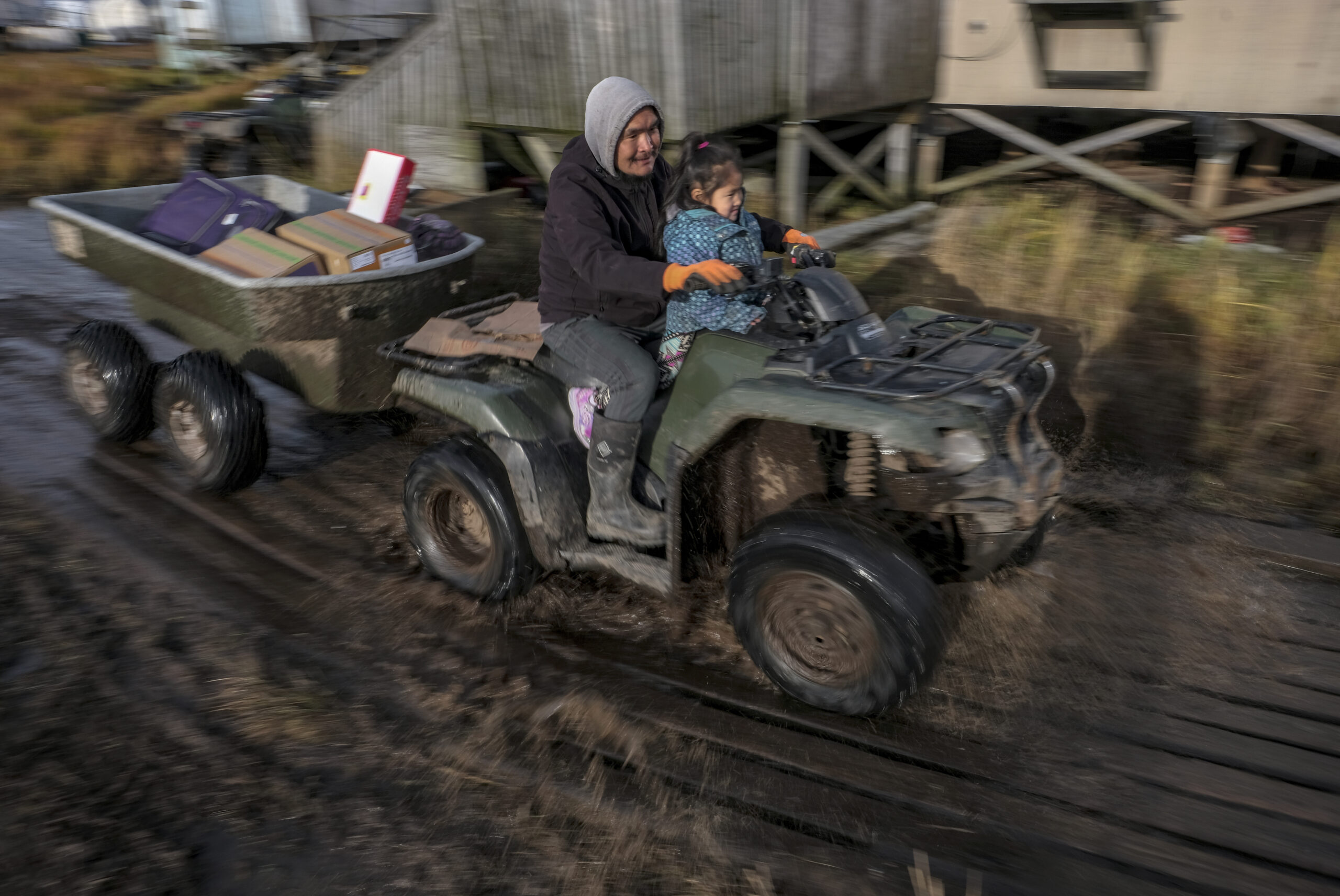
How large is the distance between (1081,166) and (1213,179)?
1.16 m

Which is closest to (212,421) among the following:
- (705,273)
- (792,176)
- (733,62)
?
(705,273)

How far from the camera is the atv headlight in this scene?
2.96 meters

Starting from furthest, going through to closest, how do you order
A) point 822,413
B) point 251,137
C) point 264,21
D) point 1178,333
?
1. point 264,21
2. point 251,137
3. point 1178,333
4. point 822,413

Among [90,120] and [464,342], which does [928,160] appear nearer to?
[464,342]

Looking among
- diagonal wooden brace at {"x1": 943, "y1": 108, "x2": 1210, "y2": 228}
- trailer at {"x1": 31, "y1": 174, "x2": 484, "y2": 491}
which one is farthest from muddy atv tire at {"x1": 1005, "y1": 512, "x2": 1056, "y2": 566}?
diagonal wooden brace at {"x1": 943, "y1": 108, "x2": 1210, "y2": 228}

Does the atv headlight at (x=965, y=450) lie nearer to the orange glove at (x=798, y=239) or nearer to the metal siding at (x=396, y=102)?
the orange glove at (x=798, y=239)

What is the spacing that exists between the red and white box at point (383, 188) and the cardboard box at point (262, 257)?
560 mm

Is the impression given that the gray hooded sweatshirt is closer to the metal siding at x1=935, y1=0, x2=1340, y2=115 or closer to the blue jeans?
the blue jeans

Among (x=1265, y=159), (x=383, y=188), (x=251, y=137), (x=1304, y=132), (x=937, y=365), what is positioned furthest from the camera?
(x=251, y=137)

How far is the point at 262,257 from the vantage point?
468cm

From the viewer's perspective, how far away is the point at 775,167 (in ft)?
35.0

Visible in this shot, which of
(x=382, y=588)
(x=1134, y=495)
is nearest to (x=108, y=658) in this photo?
(x=382, y=588)

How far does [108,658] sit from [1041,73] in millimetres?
8622

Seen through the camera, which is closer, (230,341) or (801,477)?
(801,477)
